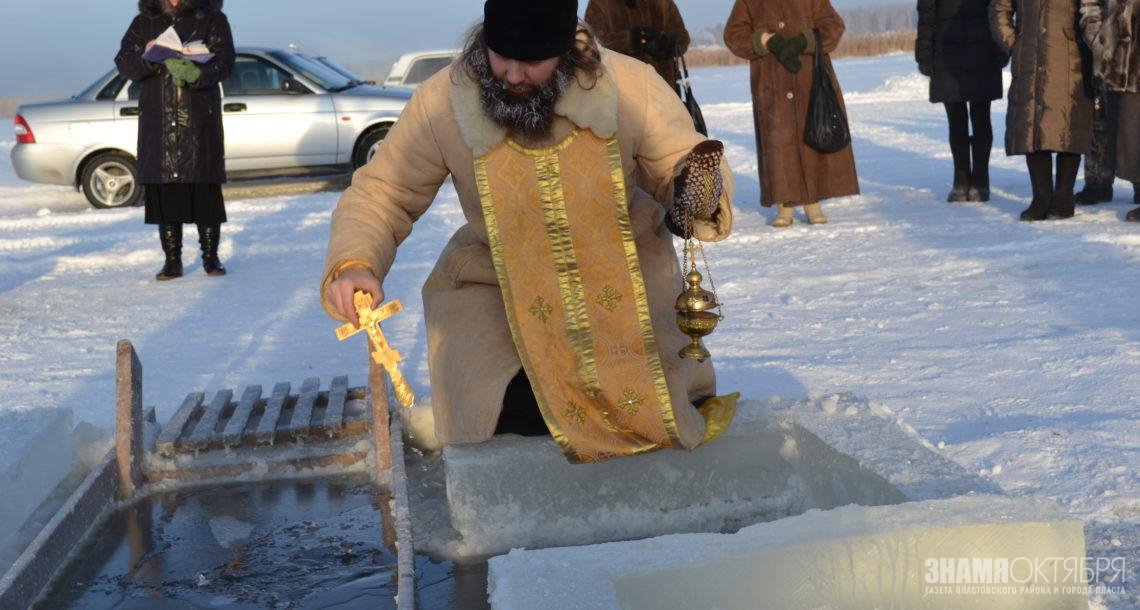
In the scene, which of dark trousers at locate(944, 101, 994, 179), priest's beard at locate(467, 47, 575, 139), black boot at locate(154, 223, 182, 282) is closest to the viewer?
priest's beard at locate(467, 47, 575, 139)

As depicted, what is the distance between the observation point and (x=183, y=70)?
7.27 m

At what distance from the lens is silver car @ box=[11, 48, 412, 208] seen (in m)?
12.1

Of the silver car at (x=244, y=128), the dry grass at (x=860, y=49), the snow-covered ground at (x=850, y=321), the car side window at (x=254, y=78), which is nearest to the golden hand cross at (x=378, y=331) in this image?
the snow-covered ground at (x=850, y=321)

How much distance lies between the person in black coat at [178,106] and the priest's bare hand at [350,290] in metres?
4.67

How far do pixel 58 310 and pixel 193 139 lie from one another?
48.4 inches

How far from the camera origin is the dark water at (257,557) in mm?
3146

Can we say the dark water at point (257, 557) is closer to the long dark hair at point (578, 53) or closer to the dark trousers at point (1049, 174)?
the long dark hair at point (578, 53)

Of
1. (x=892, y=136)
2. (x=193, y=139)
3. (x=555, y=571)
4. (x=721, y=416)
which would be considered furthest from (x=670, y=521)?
(x=892, y=136)

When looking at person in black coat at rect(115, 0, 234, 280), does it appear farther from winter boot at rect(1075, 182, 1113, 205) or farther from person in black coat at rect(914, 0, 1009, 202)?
winter boot at rect(1075, 182, 1113, 205)

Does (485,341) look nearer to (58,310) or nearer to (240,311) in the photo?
(240,311)

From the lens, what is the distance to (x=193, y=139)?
290 inches

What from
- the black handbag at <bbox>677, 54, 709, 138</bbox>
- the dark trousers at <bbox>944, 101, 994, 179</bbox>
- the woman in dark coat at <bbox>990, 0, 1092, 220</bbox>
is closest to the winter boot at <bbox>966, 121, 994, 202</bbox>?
the dark trousers at <bbox>944, 101, 994, 179</bbox>

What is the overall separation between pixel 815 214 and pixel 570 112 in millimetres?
5819

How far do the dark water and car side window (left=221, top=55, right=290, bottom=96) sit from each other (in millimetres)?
9122
